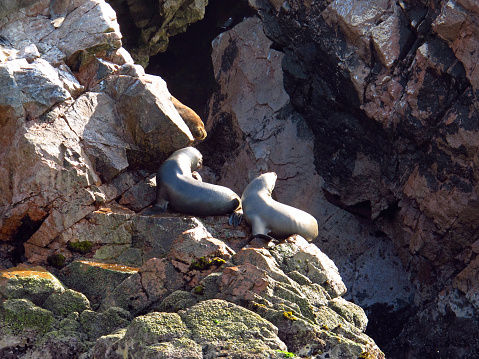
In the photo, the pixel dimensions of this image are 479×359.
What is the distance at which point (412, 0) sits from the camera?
32.1ft

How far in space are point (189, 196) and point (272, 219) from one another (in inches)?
48.2

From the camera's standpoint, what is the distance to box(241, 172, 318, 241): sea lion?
8.54 meters

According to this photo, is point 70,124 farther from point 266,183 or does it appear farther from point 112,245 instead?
Answer: point 266,183

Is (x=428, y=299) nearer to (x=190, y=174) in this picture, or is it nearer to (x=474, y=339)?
(x=474, y=339)

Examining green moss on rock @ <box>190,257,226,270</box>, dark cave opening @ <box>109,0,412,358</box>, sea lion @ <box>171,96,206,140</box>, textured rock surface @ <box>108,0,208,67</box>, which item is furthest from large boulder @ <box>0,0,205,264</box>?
dark cave opening @ <box>109,0,412,358</box>

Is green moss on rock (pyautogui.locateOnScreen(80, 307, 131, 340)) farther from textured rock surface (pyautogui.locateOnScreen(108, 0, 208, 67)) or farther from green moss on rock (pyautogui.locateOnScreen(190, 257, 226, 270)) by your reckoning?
textured rock surface (pyautogui.locateOnScreen(108, 0, 208, 67))

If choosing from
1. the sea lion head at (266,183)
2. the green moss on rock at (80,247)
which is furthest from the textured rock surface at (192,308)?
the sea lion head at (266,183)

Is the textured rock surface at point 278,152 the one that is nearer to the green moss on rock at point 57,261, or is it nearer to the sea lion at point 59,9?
the sea lion at point 59,9

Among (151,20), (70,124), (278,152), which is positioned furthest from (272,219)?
(151,20)

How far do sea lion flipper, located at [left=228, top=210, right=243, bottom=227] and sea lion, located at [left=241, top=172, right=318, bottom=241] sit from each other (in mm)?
105

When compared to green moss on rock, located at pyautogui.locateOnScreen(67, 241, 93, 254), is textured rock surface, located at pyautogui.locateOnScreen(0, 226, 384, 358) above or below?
above

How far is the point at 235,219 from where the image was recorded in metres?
8.83

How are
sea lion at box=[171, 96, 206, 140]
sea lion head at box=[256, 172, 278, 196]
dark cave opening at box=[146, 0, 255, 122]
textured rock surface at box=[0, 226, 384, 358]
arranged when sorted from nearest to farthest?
1. textured rock surface at box=[0, 226, 384, 358]
2. sea lion head at box=[256, 172, 278, 196]
3. sea lion at box=[171, 96, 206, 140]
4. dark cave opening at box=[146, 0, 255, 122]

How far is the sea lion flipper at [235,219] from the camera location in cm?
877
